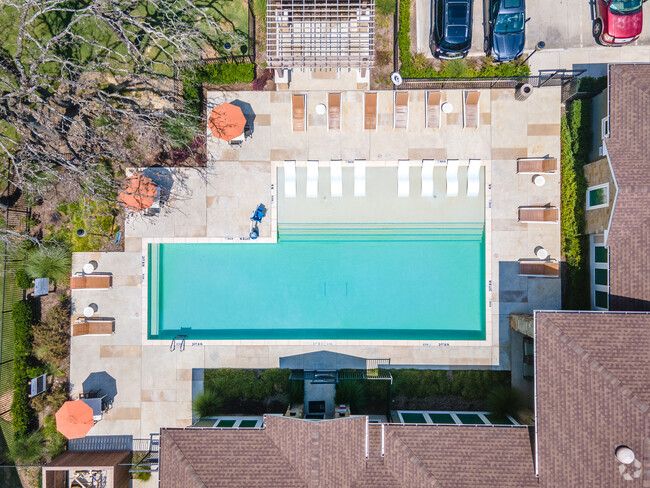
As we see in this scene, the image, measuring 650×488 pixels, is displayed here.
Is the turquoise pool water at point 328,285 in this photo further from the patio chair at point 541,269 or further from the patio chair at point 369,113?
the patio chair at point 369,113

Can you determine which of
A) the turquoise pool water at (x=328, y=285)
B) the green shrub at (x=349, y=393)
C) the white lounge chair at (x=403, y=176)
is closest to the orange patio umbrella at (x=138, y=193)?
the turquoise pool water at (x=328, y=285)

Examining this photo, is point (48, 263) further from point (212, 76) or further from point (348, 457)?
point (348, 457)

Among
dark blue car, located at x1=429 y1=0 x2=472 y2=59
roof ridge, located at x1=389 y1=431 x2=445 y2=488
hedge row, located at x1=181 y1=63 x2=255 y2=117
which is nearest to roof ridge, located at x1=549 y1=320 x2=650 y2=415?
roof ridge, located at x1=389 y1=431 x2=445 y2=488

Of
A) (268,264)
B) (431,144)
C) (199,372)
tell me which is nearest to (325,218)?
(268,264)

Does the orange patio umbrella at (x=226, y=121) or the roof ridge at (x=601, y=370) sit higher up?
the orange patio umbrella at (x=226, y=121)

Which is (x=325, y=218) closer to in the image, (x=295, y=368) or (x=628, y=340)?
(x=295, y=368)

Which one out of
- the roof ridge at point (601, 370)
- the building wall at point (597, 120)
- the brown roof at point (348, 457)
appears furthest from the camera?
the building wall at point (597, 120)

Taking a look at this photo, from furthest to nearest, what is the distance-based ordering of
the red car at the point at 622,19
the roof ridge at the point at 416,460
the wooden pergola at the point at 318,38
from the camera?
the red car at the point at 622,19 < the wooden pergola at the point at 318,38 < the roof ridge at the point at 416,460

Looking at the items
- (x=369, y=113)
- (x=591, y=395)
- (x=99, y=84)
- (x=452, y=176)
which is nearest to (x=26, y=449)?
(x=99, y=84)
